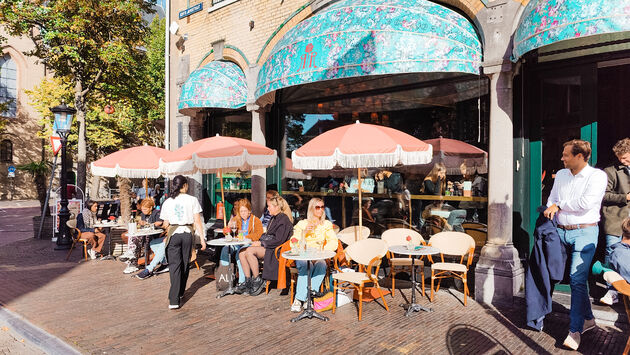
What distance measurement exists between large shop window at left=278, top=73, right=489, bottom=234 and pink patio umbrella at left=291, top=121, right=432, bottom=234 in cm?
161

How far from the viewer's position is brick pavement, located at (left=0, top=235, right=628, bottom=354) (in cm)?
425

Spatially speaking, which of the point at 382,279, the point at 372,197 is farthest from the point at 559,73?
the point at 382,279

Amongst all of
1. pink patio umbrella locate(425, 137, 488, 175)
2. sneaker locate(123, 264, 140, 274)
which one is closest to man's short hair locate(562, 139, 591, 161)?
pink patio umbrella locate(425, 137, 488, 175)

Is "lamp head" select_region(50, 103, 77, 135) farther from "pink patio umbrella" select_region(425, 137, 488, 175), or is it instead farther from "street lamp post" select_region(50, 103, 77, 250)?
"pink patio umbrella" select_region(425, 137, 488, 175)

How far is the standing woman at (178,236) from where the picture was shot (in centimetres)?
554

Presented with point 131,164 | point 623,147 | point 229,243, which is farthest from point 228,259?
point 623,147

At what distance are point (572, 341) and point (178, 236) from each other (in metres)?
4.81

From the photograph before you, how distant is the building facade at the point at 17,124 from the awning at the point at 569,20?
3800 centimetres

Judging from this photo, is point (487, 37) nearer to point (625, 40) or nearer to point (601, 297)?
point (625, 40)

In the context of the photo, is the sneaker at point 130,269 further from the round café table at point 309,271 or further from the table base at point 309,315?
the table base at point 309,315

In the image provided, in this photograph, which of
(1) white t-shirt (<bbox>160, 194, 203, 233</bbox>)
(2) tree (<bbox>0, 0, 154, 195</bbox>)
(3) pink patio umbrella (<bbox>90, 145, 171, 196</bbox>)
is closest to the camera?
(1) white t-shirt (<bbox>160, 194, 203, 233</bbox>)

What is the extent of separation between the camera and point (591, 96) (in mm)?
5770

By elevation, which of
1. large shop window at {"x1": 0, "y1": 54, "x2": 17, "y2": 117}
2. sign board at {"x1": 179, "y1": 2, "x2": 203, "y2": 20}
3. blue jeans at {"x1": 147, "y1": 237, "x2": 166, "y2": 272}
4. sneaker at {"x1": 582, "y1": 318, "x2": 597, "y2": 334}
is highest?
large shop window at {"x1": 0, "y1": 54, "x2": 17, "y2": 117}

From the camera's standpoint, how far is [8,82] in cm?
3394
